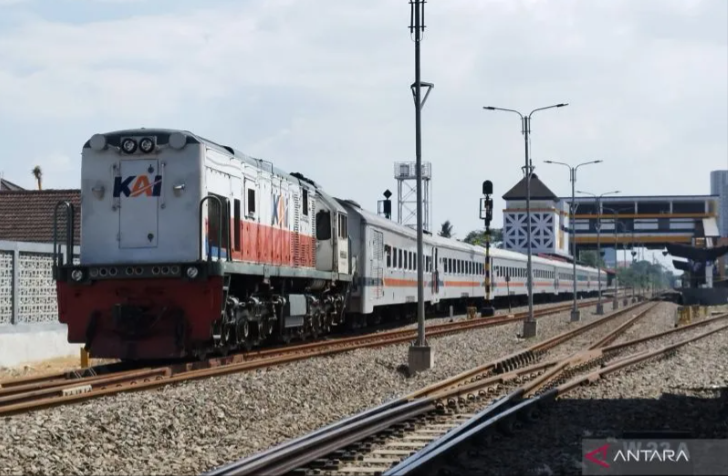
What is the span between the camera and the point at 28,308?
22.8m


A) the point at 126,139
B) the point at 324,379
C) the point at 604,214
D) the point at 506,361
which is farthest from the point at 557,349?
the point at 604,214

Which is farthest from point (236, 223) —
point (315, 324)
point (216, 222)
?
point (315, 324)

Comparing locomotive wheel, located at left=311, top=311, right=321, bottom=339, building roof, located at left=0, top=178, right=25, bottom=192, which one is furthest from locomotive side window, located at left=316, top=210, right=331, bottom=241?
building roof, located at left=0, top=178, right=25, bottom=192

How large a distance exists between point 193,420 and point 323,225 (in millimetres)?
15279

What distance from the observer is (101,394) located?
14.2 meters

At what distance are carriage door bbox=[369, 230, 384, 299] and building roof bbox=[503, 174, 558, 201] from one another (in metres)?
114

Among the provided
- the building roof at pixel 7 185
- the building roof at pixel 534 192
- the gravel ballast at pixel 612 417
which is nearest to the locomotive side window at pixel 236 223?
the gravel ballast at pixel 612 417

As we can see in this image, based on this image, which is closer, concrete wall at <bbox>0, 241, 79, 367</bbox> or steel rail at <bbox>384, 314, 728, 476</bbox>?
steel rail at <bbox>384, 314, 728, 476</bbox>

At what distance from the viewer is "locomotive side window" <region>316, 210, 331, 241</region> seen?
27.8 m

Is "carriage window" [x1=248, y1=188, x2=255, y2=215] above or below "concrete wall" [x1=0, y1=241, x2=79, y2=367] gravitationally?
above

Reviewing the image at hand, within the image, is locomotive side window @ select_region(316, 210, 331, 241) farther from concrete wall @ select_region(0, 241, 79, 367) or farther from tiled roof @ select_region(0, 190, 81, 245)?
tiled roof @ select_region(0, 190, 81, 245)

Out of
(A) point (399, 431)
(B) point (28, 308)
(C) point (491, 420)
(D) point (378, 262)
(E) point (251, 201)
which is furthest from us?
(D) point (378, 262)

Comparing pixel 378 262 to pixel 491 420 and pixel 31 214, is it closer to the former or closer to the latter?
pixel 31 214

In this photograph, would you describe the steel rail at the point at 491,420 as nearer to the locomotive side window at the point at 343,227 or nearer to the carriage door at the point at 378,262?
the locomotive side window at the point at 343,227
